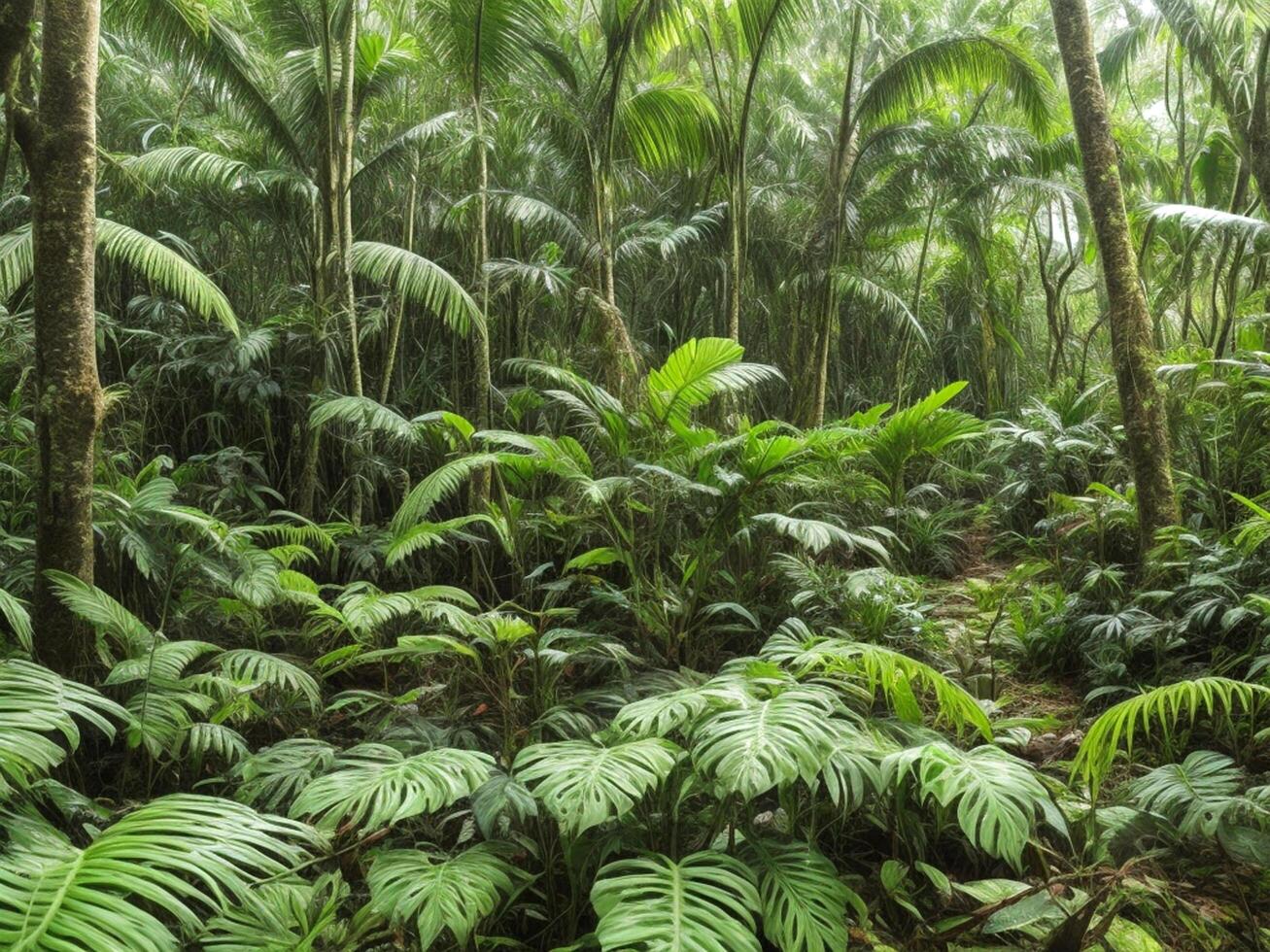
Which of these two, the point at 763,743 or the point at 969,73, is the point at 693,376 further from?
the point at 969,73

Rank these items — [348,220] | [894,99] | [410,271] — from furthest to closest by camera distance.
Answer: [894,99]
[348,220]
[410,271]

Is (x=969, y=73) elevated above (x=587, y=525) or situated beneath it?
elevated above

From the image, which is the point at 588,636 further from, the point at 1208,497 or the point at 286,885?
the point at 1208,497

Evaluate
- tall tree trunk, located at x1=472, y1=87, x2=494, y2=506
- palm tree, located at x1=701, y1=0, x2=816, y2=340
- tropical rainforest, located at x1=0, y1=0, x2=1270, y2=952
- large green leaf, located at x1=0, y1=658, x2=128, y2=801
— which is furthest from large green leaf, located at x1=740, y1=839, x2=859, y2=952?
palm tree, located at x1=701, y1=0, x2=816, y2=340

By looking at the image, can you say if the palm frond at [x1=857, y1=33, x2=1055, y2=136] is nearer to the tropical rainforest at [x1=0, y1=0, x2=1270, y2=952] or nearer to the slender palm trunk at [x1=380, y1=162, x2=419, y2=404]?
the tropical rainforest at [x1=0, y1=0, x2=1270, y2=952]

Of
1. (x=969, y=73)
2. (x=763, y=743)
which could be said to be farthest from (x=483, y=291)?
(x=763, y=743)

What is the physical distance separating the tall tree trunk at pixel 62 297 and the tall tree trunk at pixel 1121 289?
4552 millimetres

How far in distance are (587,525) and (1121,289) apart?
3103 millimetres

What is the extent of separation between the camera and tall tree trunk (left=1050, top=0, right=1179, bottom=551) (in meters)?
4.66

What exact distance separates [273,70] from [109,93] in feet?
5.97

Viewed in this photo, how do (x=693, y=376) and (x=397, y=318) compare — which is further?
(x=397, y=318)

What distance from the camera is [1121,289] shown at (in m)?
4.79

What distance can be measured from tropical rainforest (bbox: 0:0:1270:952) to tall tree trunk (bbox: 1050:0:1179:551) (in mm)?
27

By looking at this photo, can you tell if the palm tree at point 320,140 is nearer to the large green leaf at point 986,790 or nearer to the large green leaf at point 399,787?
the large green leaf at point 399,787
